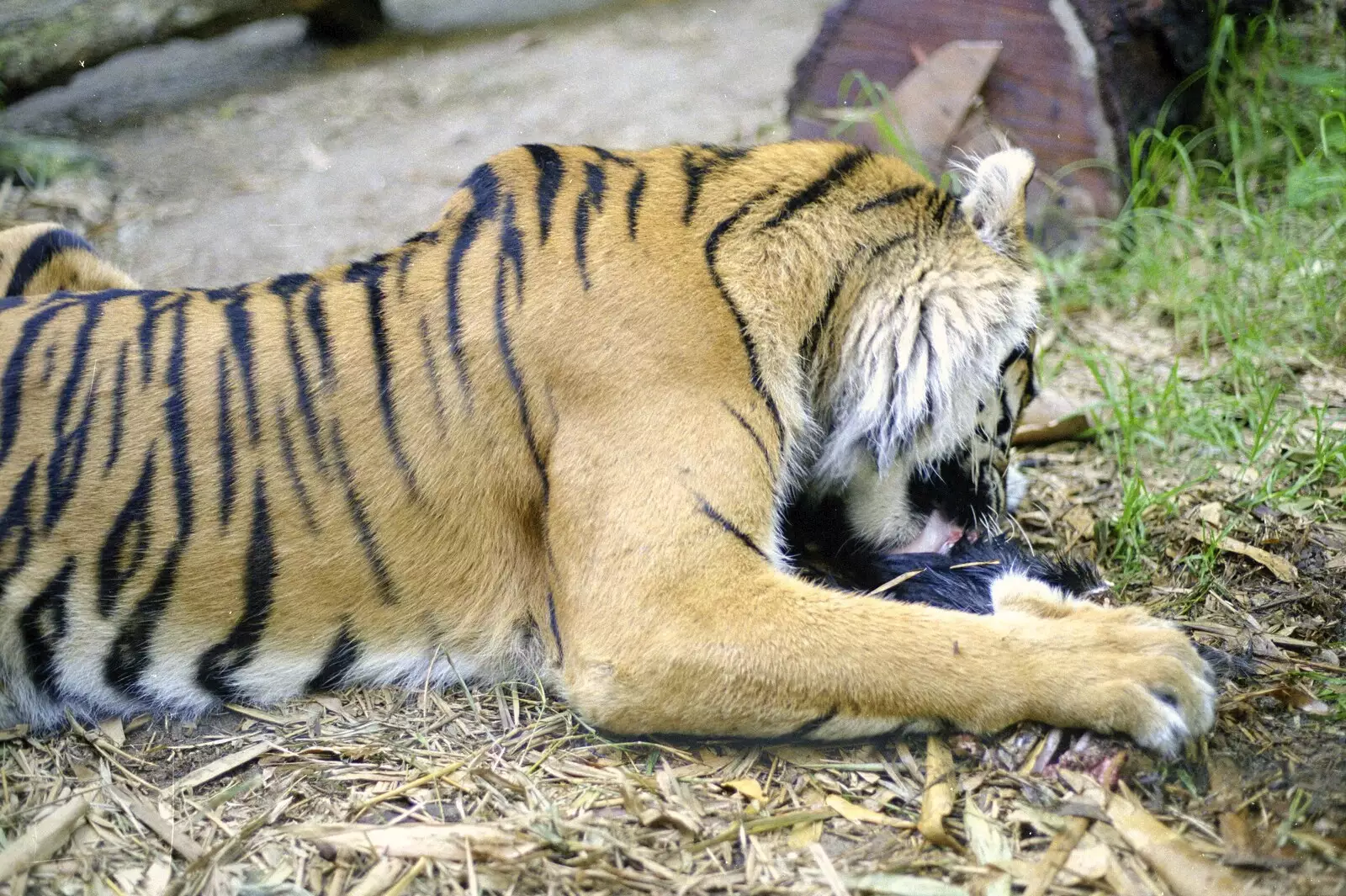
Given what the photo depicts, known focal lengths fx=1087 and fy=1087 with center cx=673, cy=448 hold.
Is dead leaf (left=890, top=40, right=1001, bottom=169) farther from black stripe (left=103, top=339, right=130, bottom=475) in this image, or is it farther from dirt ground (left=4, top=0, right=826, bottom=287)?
black stripe (left=103, top=339, right=130, bottom=475)

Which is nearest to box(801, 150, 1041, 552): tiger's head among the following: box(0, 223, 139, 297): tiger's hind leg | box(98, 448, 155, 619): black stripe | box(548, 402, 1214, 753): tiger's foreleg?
box(548, 402, 1214, 753): tiger's foreleg

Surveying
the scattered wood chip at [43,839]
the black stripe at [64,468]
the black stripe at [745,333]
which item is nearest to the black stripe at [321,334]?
the black stripe at [64,468]

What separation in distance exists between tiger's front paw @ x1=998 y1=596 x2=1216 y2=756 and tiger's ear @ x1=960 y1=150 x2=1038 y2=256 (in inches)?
37.0

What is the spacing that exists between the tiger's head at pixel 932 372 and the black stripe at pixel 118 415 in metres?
1.44

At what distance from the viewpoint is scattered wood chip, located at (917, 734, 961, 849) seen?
6.12 feet

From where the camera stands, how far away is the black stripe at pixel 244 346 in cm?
221

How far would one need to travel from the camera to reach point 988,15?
4.08m

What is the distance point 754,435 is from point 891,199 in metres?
0.69

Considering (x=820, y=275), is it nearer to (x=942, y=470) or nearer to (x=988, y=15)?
(x=942, y=470)

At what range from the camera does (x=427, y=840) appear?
1.90 meters

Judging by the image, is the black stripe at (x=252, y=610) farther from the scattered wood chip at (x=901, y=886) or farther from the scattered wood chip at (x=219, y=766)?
the scattered wood chip at (x=901, y=886)

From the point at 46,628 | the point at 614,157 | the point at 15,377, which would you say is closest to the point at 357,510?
the point at 46,628

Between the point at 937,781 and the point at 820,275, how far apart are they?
3.44 ft

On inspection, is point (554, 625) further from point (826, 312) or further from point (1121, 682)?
point (1121, 682)
